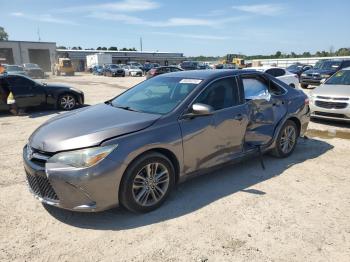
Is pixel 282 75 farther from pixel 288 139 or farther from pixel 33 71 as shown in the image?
pixel 33 71

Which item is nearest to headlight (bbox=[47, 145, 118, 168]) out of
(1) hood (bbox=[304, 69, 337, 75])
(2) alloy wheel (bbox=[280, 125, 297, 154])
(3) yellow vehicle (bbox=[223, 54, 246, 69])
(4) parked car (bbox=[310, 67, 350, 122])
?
(2) alloy wheel (bbox=[280, 125, 297, 154])

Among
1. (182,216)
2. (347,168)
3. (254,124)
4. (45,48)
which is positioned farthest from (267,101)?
(45,48)

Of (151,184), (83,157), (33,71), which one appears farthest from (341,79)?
(33,71)

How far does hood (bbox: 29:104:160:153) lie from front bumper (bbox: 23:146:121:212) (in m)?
0.25

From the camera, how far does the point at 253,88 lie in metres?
5.42

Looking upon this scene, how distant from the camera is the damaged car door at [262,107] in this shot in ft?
16.8

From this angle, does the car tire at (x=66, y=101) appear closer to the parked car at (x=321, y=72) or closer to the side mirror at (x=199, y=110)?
the side mirror at (x=199, y=110)

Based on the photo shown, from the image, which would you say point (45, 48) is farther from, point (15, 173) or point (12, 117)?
point (15, 173)

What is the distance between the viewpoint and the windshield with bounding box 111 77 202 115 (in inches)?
172

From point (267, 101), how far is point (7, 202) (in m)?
4.13

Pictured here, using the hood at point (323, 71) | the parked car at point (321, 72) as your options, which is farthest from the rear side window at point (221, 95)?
the hood at point (323, 71)

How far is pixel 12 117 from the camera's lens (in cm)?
1081

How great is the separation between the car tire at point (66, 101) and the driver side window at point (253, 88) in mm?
8431

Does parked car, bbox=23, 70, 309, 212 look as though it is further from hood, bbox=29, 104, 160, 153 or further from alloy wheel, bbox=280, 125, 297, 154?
alloy wheel, bbox=280, 125, 297, 154
